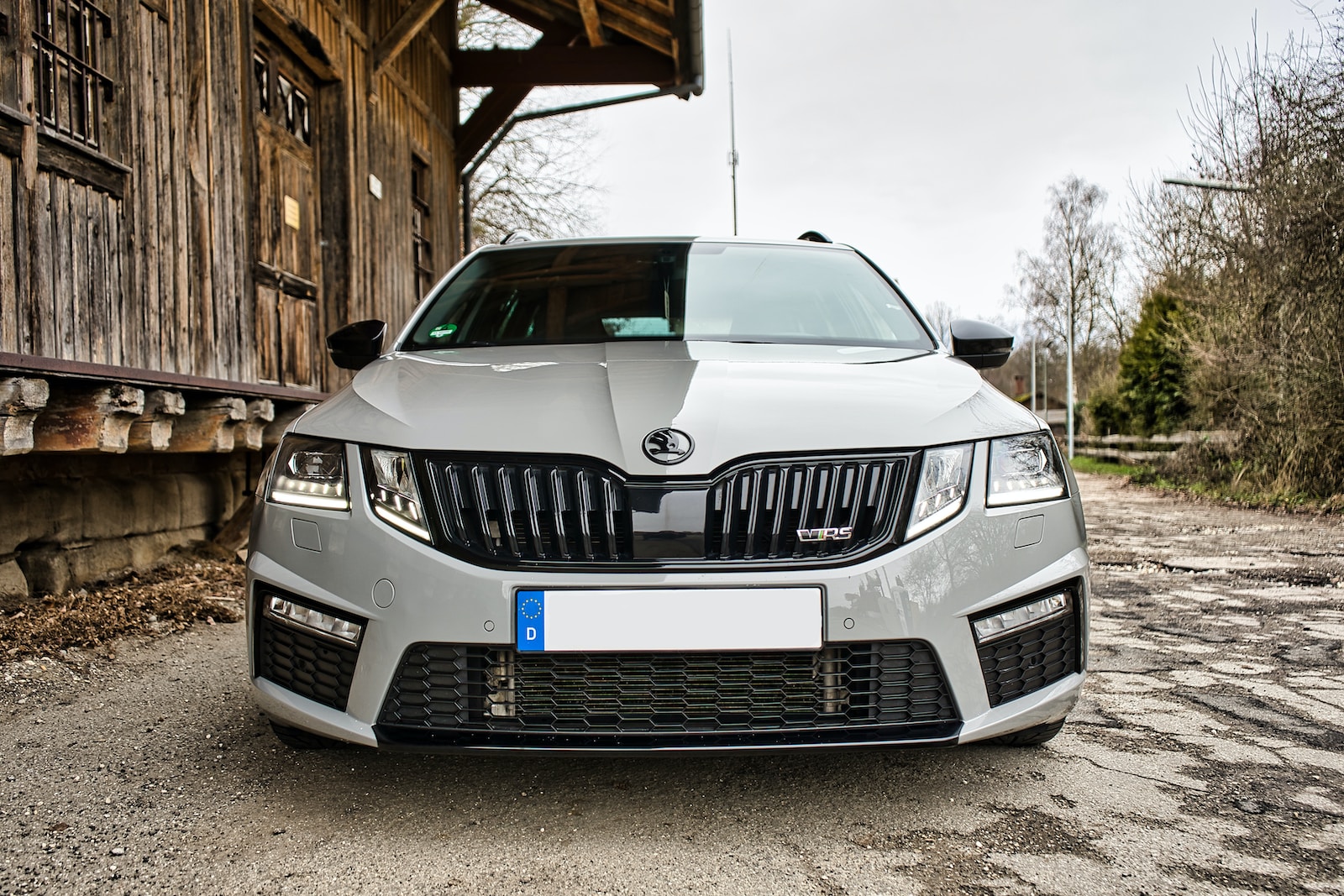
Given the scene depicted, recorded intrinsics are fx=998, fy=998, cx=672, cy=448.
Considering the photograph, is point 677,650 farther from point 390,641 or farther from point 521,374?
point 521,374

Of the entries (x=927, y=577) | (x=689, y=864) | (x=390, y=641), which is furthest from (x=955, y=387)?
(x=390, y=641)

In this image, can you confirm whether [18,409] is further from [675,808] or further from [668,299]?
[675,808]

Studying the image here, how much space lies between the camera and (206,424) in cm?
445

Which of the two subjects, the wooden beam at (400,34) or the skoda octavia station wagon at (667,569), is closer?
the skoda octavia station wagon at (667,569)

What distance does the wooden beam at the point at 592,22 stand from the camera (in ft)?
28.9

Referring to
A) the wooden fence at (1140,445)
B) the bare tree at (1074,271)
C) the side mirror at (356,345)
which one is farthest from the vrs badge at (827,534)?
the bare tree at (1074,271)

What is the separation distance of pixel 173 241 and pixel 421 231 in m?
5.84

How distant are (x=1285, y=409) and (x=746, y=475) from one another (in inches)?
390

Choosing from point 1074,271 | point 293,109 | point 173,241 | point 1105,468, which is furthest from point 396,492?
point 1074,271

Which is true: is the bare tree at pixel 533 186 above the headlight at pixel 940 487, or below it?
above

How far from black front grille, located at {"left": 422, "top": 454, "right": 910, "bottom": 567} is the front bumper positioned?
46 millimetres

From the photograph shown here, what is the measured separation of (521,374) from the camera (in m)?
2.39

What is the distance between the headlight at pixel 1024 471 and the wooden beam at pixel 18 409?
2.87m

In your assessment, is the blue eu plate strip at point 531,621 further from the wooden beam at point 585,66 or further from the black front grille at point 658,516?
the wooden beam at point 585,66
